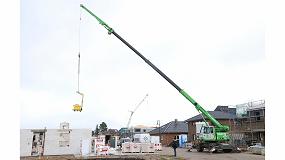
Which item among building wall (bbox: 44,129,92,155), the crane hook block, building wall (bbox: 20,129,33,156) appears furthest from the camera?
building wall (bbox: 44,129,92,155)

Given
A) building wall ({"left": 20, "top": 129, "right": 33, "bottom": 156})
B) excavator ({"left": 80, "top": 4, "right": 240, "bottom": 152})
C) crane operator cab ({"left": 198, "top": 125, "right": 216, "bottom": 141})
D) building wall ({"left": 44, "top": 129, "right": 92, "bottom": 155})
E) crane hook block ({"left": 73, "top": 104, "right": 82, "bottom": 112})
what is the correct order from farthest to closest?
building wall ({"left": 44, "top": 129, "right": 92, "bottom": 155})
building wall ({"left": 20, "top": 129, "right": 33, "bottom": 156})
crane operator cab ({"left": 198, "top": 125, "right": 216, "bottom": 141})
excavator ({"left": 80, "top": 4, "right": 240, "bottom": 152})
crane hook block ({"left": 73, "top": 104, "right": 82, "bottom": 112})

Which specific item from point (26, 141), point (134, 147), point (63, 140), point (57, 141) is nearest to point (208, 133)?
point (134, 147)

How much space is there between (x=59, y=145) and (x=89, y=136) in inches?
153

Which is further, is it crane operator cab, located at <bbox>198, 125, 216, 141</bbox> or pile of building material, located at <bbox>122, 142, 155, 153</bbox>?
pile of building material, located at <bbox>122, 142, 155, 153</bbox>

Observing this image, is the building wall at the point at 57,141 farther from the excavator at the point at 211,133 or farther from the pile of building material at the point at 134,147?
the excavator at the point at 211,133

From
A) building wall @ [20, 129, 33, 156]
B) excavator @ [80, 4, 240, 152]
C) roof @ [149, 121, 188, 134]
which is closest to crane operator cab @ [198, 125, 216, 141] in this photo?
excavator @ [80, 4, 240, 152]

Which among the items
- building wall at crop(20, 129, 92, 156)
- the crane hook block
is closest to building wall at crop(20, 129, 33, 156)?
building wall at crop(20, 129, 92, 156)

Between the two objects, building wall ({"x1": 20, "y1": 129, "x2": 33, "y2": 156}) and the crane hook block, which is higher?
the crane hook block

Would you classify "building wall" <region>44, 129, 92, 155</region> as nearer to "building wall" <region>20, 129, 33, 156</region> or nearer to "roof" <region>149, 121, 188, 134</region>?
"building wall" <region>20, 129, 33, 156</region>

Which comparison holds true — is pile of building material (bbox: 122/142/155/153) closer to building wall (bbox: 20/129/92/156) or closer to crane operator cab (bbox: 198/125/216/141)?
building wall (bbox: 20/129/92/156)

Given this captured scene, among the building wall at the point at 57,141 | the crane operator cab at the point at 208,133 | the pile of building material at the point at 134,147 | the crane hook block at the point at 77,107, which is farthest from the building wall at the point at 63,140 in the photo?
the crane hook block at the point at 77,107

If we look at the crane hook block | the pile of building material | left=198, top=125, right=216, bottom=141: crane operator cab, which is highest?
the crane hook block

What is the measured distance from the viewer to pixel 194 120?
58.9m

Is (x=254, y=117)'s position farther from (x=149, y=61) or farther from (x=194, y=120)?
(x=149, y=61)
